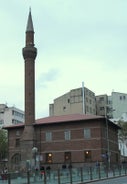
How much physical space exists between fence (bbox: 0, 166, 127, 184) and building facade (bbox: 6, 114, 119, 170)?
23401 millimetres

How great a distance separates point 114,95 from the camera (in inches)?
5290

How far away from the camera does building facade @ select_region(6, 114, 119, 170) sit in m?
68.9

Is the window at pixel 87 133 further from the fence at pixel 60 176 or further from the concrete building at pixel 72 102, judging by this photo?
the concrete building at pixel 72 102

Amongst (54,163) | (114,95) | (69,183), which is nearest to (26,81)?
(54,163)

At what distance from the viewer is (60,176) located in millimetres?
31453

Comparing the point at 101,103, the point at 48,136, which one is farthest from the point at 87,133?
the point at 101,103

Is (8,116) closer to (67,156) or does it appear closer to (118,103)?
(118,103)

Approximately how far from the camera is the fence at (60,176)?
25797 millimetres

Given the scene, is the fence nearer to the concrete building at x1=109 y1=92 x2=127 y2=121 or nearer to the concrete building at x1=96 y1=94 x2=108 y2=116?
the concrete building at x1=109 y1=92 x2=127 y2=121

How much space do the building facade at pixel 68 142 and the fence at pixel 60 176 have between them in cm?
2340

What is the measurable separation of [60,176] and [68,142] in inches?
1563

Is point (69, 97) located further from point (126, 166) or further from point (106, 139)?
point (126, 166)

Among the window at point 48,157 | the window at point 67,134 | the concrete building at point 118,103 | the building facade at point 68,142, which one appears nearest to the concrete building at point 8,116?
the concrete building at point 118,103

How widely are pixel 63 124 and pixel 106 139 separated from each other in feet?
26.6
